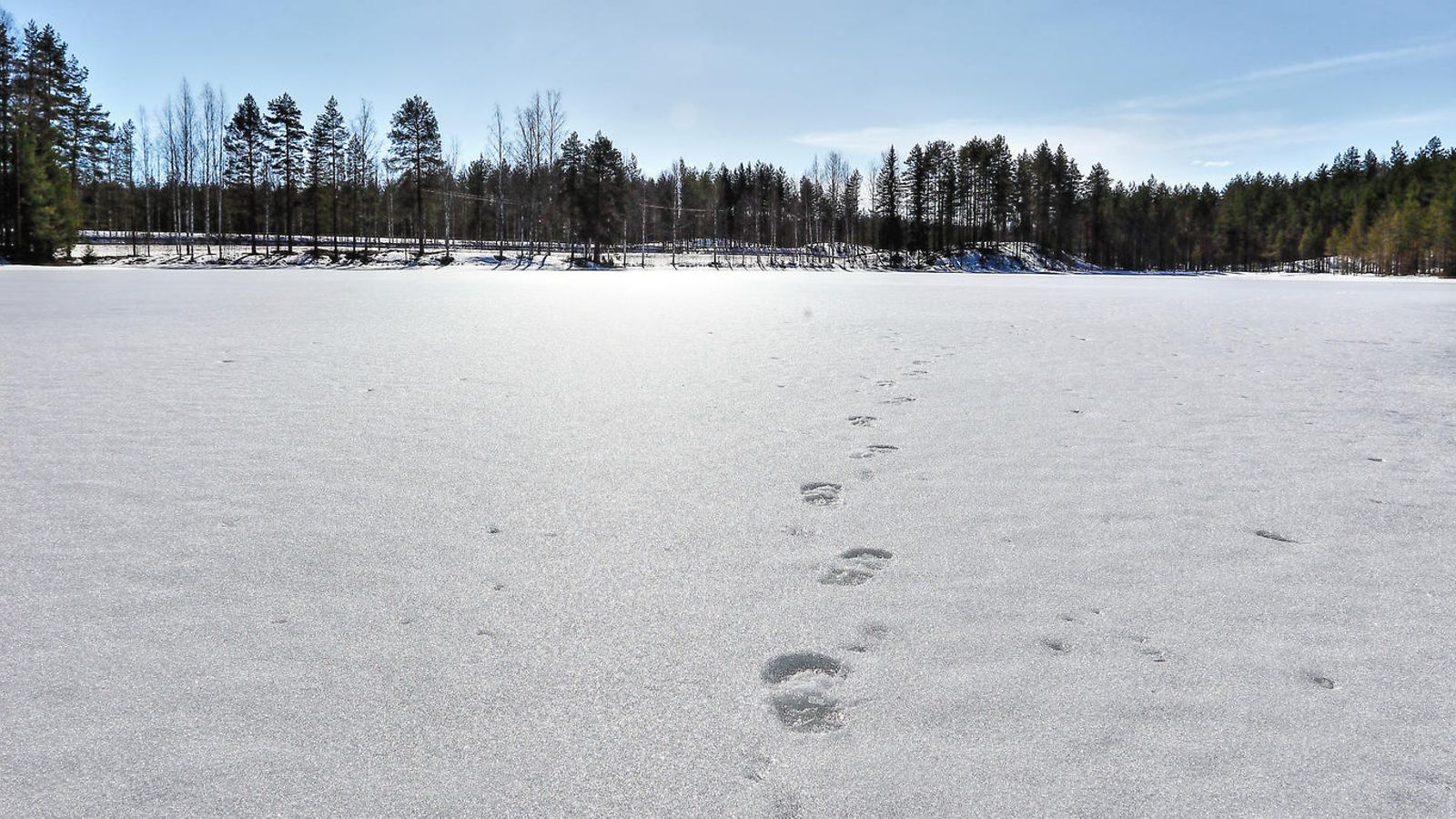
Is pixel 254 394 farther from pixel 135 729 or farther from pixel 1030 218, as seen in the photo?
pixel 1030 218

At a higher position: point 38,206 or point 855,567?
point 38,206

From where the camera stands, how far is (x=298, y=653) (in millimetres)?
2551

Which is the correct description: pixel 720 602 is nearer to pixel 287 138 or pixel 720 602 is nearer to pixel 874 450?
pixel 874 450

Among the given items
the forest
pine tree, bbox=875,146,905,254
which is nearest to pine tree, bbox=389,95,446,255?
the forest

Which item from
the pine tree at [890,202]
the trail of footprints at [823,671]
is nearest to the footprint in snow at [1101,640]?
the trail of footprints at [823,671]

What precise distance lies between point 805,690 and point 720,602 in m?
0.67

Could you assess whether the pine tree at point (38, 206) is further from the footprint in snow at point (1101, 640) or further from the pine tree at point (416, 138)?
the footprint in snow at point (1101, 640)

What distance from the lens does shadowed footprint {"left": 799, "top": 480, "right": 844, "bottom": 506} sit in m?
4.25

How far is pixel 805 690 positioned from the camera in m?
2.38

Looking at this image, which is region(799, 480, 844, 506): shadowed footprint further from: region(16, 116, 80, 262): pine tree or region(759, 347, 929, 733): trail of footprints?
region(16, 116, 80, 262): pine tree

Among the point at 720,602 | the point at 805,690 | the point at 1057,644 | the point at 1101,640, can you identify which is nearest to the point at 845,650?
the point at 805,690

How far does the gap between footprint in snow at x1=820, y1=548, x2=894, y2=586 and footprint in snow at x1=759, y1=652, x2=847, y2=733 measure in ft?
2.11

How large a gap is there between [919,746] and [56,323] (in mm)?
15397

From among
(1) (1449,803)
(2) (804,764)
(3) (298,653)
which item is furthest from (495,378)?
(1) (1449,803)
